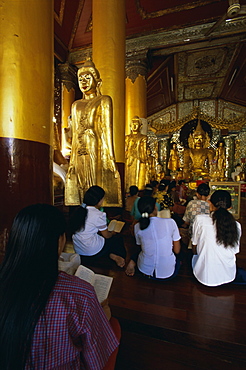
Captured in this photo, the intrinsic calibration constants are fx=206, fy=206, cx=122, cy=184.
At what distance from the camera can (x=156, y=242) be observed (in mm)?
1964

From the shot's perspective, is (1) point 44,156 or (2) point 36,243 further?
(1) point 44,156

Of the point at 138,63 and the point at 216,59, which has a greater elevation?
the point at 216,59

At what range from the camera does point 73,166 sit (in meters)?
3.65

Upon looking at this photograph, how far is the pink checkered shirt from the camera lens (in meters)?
0.65

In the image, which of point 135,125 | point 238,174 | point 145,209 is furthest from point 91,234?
point 238,174

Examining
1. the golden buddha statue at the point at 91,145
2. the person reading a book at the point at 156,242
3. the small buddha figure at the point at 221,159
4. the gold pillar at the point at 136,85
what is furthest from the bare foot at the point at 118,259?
the small buddha figure at the point at 221,159

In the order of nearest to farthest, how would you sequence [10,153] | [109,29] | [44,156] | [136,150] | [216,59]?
[10,153] < [44,156] < [109,29] < [136,150] < [216,59]

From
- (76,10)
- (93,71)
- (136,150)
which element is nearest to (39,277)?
(93,71)

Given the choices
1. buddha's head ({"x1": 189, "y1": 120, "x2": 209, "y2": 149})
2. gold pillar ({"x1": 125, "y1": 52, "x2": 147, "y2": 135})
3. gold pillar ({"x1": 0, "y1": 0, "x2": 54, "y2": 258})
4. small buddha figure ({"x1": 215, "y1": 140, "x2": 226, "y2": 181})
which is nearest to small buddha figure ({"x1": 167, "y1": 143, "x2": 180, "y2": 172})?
buddha's head ({"x1": 189, "y1": 120, "x2": 209, "y2": 149})

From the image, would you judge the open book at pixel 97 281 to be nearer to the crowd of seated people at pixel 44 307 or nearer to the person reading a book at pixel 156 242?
the crowd of seated people at pixel 44 307

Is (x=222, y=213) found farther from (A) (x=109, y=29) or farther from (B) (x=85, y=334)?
(A) (x=109, y=29)

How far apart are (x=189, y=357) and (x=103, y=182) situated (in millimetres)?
2797

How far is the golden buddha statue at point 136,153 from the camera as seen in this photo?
6918 millimetres

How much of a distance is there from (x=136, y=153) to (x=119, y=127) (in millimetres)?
2113
